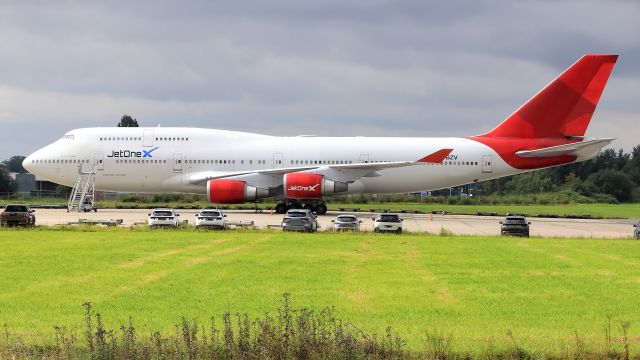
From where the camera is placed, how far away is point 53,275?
63.7 feet

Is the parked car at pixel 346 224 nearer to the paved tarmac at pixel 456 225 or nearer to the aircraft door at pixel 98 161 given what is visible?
the paved tarmac at pixel 456 225

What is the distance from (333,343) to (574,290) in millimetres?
9031

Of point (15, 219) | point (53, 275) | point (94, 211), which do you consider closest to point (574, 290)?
point (53, 275)

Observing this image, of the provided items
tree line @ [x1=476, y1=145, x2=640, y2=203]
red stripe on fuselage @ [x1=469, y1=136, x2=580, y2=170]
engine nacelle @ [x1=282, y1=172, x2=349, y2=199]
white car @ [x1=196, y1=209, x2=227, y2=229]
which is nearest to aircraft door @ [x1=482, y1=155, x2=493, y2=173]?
red stripe on fuselage @ [x1=469, y1=136, x2=580, y2=170]

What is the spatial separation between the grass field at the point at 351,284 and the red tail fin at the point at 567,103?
24.0 metres

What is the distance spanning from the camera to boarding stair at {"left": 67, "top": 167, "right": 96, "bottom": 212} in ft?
173

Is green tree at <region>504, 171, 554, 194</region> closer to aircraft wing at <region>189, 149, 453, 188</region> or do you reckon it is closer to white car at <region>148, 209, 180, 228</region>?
aircraft wing at <region>189, 149, 453, 188</region>

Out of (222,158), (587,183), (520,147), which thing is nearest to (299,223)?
(222,158)

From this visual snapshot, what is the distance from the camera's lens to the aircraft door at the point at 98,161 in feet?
174

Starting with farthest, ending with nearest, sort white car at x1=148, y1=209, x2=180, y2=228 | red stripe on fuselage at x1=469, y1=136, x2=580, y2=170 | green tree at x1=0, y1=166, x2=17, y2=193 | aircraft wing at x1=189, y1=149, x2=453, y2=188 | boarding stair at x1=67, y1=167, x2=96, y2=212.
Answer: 1. green tree at x1=0, y1=166, x2=17, y2=193
2. red stripe on fuselage at x1=469, y1=136, x2=580, y2=170
3. boarding stair at x1=67, y1=167, x2=96, y2=212
4. aircraft wing at x1=189, y1=149, x2=453, y2=188
5. white car at x1=148, y1=209, x2=180, y2=228

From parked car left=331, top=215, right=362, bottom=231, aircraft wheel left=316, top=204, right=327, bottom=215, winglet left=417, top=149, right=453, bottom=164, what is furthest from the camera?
aircraft wheel left=316, top=204, right=327, bottom=215

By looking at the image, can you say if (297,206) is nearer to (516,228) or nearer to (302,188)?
(302,188)

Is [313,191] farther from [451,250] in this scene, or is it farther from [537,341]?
[537,341]

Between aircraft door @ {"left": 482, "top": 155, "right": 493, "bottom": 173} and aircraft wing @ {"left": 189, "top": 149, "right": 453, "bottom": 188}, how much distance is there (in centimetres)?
371
